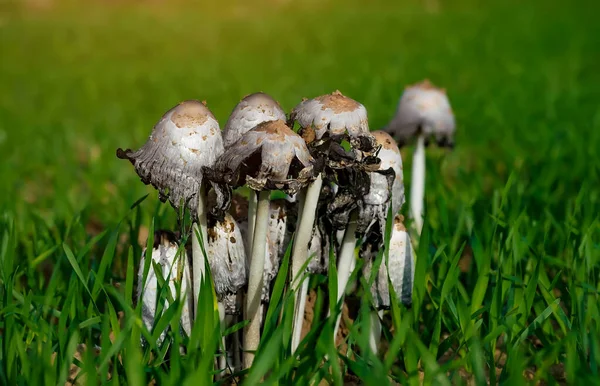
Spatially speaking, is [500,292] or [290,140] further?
[500,292]

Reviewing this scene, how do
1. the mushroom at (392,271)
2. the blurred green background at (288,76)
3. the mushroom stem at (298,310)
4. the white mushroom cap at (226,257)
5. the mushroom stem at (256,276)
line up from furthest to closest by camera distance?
the blurred green background at (288,76)
the mushroom at (392,271)
the mushroom stem at (298,310)
the white mushroom cap at (226,257)
the mushroom stem at (256,276)

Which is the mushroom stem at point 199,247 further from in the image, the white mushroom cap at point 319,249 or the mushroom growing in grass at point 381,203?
the mushroom growing in grass at point 381,203

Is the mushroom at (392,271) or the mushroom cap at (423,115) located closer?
the mushroom at (392,271)

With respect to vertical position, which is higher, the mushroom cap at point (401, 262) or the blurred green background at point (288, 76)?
the blurred green background at point (288, 76)

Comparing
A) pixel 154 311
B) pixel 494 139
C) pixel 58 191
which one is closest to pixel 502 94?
pixel 494 139

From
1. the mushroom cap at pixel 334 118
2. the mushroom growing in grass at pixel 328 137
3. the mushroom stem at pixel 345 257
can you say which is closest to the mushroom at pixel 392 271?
the mushroom stem at pixel 345 257

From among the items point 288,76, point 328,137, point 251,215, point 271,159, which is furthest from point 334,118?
point 288,76

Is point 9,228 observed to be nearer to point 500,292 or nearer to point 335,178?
point 335,178
